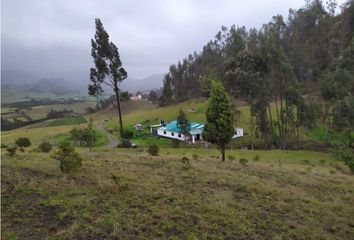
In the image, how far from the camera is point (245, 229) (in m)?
10.3

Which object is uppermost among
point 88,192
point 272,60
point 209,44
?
point 209,44

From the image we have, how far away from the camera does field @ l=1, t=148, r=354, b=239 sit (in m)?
9.90

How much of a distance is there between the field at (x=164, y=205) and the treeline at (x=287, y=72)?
3193cm

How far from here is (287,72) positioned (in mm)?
48000

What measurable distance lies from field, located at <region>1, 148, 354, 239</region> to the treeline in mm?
31933

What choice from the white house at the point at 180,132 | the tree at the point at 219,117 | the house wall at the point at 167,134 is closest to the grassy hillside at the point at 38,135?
the house wall at the point at 167,134

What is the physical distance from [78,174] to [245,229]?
29.9 feet

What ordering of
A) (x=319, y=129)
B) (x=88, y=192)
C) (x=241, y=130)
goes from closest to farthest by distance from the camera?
(x=88, y=192)
(x=319, y=129)
(x=241, y=130)

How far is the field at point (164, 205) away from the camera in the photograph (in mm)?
9898

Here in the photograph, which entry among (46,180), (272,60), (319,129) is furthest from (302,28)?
(46,180)

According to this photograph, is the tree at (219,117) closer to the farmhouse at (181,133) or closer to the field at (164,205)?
the field at (164,205)

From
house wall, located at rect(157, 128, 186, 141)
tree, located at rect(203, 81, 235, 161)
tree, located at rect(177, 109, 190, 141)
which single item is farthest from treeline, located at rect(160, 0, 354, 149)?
tree, located at rect(203, 81, 235, 161)

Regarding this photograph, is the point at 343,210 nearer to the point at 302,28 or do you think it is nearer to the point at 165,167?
the point at 165,167

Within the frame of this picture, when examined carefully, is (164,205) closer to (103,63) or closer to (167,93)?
(103,63)
